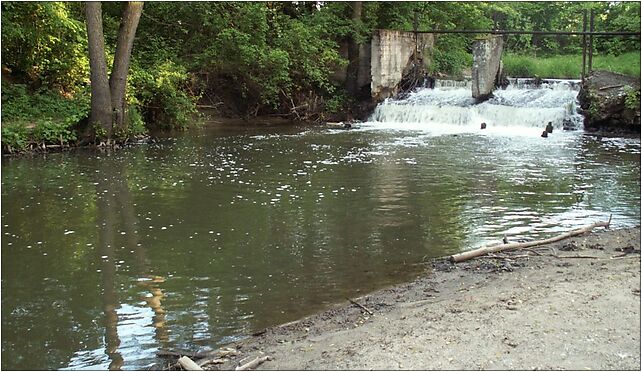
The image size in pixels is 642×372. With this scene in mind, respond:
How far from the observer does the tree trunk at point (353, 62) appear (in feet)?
80.9

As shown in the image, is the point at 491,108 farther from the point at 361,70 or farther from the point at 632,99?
the point at 361,70

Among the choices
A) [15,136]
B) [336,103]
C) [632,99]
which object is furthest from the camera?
[336,103]

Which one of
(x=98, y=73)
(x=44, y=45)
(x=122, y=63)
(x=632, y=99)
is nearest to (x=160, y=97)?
(x=122, y=63)

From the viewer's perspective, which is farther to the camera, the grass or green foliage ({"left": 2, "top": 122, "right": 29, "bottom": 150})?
the grass

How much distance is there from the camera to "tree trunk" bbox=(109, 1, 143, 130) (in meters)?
16.2

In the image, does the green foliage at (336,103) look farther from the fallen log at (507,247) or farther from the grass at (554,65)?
the fallen log at (507,247)

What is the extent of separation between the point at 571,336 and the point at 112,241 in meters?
5.32

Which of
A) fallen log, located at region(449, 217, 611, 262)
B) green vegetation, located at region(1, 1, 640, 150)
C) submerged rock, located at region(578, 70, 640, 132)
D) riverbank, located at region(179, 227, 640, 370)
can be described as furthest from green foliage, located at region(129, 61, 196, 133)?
riverbank, located at region(179, 227, 640, 370)

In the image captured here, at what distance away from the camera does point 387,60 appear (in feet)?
79.1

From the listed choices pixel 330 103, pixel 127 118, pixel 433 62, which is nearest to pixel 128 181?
pixel 127 118

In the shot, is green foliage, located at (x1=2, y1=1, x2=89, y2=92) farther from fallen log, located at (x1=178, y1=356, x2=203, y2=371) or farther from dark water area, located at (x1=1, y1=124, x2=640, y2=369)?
fallen log, located at (x1=178, y1=356, x2=203, y2=371)

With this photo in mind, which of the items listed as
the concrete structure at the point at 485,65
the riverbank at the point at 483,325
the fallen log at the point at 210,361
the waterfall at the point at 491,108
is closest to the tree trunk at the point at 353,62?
the waterfall at the point at 491,108

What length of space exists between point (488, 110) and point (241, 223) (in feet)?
45.9

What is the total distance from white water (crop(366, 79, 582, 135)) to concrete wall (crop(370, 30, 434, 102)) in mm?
705
